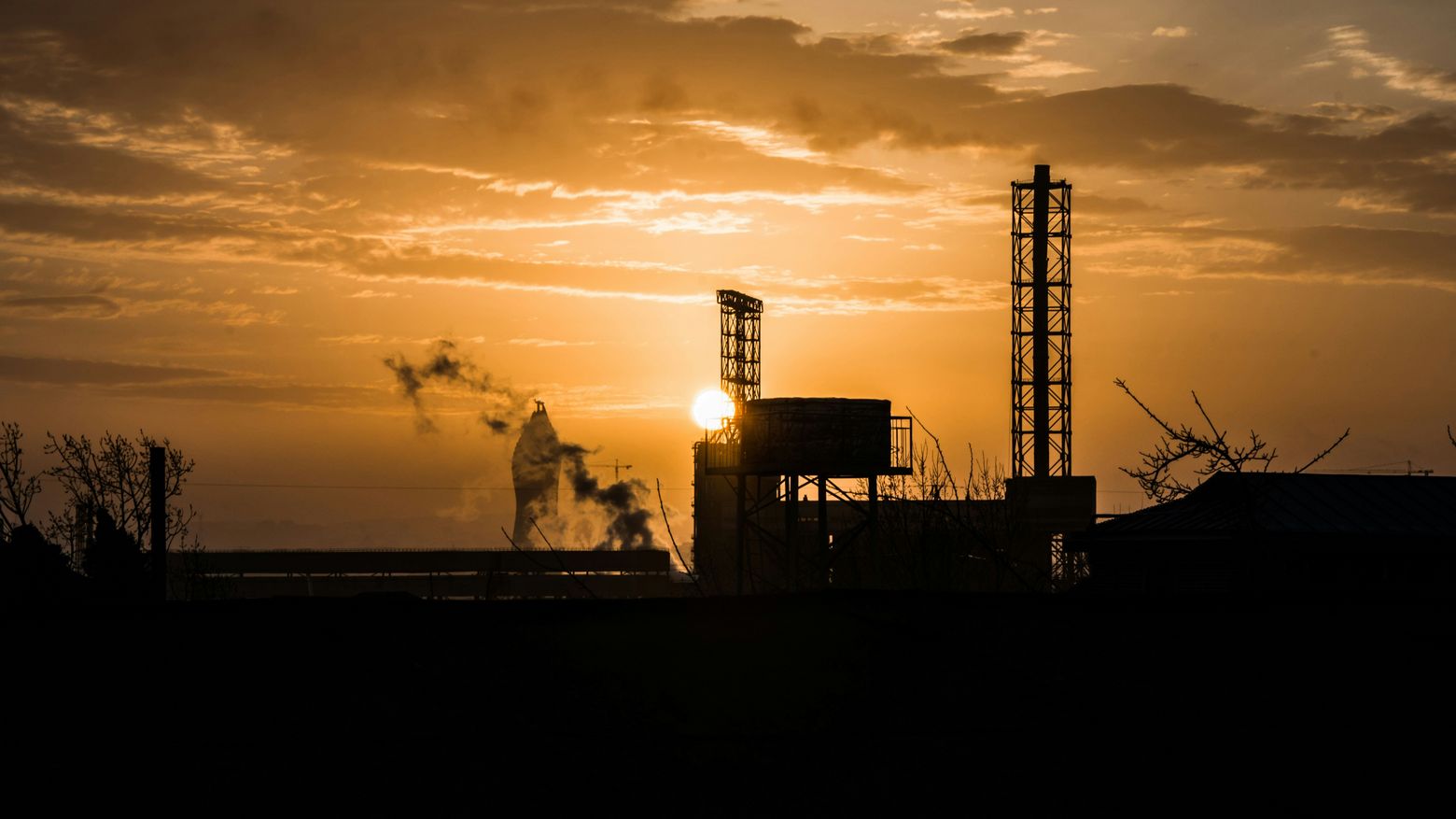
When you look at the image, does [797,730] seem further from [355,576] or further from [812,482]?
[355,576]

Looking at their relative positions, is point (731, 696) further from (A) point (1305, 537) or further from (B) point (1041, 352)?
(B) point (1041, 352)

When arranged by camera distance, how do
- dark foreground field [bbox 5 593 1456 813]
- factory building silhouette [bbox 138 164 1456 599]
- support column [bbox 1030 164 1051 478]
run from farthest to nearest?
1. support column [bbox 1030 164 1051 478]
2. factory building silhouette [bbox 138 164 1456 599]
3. dark foreground field [bbox 5 593 1456 813]

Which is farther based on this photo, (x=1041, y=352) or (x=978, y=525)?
(x=1041, y=352)

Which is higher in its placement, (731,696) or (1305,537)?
(731,696)

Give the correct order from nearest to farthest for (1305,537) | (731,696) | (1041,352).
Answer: (731,696)
(1305,537)
(1041,352)

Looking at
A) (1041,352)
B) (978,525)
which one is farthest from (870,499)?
(1041,352)

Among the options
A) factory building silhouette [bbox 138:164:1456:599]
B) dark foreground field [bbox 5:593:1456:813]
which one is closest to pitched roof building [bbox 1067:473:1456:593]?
factory building silhouette [bbox 138:164:1456:599]

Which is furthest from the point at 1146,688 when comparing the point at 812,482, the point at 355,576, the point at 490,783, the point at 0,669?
the point at 355,576

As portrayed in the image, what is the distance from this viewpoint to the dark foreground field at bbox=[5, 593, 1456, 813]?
3.03 metres

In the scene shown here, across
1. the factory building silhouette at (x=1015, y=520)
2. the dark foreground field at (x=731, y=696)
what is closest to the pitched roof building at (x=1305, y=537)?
the factory building silhouette at (x=1015, y=520)

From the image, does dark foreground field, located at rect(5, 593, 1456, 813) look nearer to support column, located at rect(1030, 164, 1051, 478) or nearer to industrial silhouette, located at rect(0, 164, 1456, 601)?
industrial silhouette, located at rect(0, 164, 1456, 601)

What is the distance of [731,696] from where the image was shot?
328cm

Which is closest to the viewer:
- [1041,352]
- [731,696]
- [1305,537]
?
[731,696]

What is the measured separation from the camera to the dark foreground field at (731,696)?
3.03 metres
